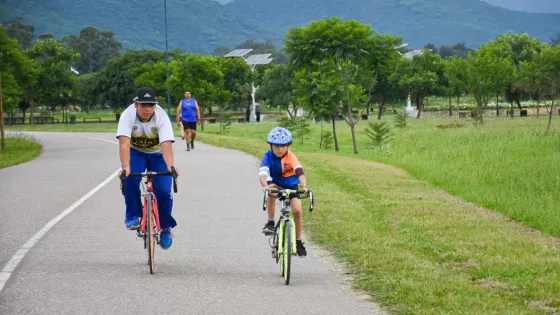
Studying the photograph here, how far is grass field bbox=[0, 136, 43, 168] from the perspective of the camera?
26453 millimetres

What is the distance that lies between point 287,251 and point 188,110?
780 inches

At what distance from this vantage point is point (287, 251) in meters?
8.05

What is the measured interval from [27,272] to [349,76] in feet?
102

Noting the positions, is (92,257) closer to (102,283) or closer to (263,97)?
(102,283)

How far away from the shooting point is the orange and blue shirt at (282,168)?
859 centimetres

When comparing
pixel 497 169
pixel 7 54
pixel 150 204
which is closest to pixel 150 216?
pixel 150 204

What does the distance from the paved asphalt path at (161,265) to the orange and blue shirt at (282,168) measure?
2.93ft

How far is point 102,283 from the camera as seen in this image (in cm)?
809

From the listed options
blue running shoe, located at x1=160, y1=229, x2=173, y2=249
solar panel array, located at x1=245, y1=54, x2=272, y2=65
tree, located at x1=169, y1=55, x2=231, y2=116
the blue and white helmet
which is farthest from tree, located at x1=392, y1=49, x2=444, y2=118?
the blue and white helmet

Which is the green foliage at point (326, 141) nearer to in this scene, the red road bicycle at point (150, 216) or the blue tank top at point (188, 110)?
the blue tank top at point (188, 110)

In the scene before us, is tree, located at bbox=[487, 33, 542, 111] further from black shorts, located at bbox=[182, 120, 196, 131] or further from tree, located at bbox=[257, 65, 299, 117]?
black shorts, located at bbox=[182, 120, 196, 131]

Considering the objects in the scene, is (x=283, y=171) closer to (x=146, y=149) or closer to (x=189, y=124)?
(x=146, y=149)

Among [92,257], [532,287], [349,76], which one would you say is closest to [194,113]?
[349,76]

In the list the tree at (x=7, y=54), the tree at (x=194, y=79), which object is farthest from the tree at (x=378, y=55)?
the tree at (x=194, y=79)
